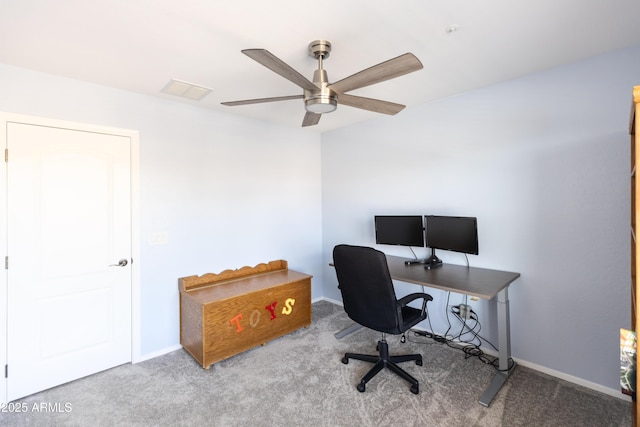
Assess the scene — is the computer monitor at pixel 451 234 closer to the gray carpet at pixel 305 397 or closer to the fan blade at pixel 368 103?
the gray carpet at pixel 305 397

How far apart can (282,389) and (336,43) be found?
2487mm

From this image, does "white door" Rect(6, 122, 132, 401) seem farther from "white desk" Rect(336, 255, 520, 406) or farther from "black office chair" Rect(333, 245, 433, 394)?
"white desk" Rect(336, 255, 520, 406)

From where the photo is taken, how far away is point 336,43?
6.32 feet

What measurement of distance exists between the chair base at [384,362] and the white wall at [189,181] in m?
1.67

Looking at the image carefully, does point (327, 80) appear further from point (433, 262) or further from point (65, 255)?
point (65, 255)

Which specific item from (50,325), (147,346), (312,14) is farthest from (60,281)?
(312,14)

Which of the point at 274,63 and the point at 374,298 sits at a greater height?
the point at 274,63

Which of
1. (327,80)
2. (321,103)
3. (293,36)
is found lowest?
(321,103)

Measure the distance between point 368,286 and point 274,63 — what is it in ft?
5.22

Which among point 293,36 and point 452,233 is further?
point 452,233

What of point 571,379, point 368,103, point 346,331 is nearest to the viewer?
point 368,103

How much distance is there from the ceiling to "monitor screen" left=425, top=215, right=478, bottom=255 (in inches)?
48.1

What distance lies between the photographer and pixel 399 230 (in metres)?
3.22

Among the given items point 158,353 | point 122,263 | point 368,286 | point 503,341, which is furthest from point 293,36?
point 158,353
